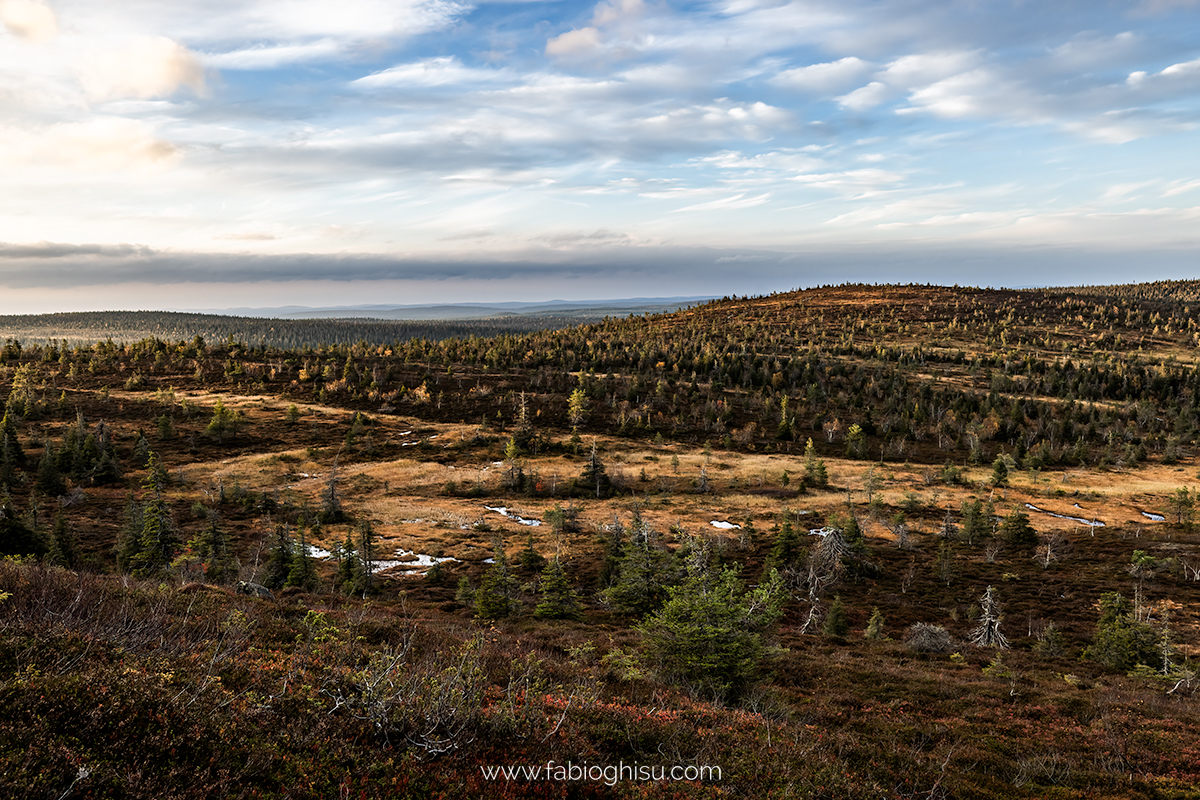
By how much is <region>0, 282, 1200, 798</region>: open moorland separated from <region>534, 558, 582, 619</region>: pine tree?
0.22 metres

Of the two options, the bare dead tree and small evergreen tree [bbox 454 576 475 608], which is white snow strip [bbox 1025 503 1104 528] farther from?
small evergreen tree [bbox 454 576 475 608]

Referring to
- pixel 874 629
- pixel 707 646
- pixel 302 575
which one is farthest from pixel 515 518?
pixel 707 646

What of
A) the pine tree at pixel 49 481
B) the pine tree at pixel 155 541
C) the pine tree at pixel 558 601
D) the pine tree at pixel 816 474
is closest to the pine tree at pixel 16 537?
the pine tree at pixel 155 541

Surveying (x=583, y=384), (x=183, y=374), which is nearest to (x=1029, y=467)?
(x=583, y=384)

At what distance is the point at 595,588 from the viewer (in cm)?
3906

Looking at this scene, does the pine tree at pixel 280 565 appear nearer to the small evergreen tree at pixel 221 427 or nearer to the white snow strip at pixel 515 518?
the white snow strip at pixel 515 518

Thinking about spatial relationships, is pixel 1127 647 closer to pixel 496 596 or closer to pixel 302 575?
pixel 496 596

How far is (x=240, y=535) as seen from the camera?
52.2 meters

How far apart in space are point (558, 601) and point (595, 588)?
36.1 ft

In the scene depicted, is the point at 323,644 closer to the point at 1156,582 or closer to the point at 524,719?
the point at 524,719

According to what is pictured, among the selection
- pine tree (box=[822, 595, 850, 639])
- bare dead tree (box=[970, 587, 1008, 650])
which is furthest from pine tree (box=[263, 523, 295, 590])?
bare dead tree (box=[970, 587, 1008, 650])

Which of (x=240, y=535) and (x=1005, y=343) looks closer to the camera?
(x=240, y=535)

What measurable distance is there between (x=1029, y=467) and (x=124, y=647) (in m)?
113

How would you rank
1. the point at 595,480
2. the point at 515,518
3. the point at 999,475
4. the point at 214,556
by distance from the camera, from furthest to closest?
the point at 999,475, the point at 595,480, the point at 515,518, the point at 214,556
